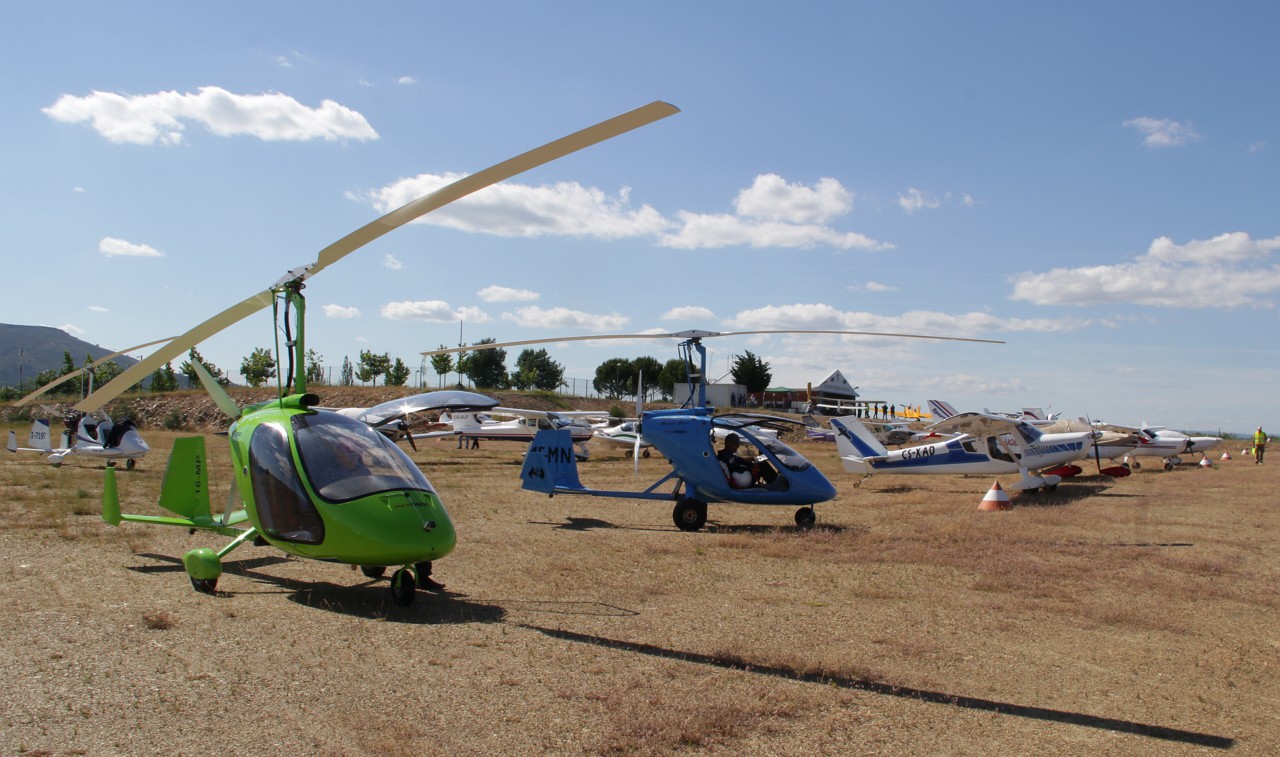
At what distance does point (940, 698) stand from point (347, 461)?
15.7 ft

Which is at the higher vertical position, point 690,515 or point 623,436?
point 623,436

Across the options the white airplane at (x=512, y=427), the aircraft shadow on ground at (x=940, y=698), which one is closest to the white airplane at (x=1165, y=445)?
the white airplane at (x=512, y=427)

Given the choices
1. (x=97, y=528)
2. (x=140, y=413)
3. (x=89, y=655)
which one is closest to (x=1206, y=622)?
(x=89, y=655)

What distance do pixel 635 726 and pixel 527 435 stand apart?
1145 inches

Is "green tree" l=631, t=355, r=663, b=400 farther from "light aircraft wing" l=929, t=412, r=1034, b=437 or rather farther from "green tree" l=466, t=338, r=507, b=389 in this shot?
"light aircraft wing" l=929, t=412, r=1034, b=437

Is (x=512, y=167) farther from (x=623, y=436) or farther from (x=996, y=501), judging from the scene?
(x=623, y=436)

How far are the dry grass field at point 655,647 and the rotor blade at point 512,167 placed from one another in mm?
2833

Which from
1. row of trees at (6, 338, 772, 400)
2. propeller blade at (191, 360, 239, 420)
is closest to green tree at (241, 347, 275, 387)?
row of trees at (6, 338, 772, 400)

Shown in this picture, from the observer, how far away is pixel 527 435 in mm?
32969

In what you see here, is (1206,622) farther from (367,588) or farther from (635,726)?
(367,588)

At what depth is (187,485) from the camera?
8.88 metres

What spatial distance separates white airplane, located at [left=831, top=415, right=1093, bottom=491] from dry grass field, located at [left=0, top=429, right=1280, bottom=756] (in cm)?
695

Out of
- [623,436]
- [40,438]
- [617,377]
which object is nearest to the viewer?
[40,438]

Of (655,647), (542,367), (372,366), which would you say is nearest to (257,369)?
(372,366)
